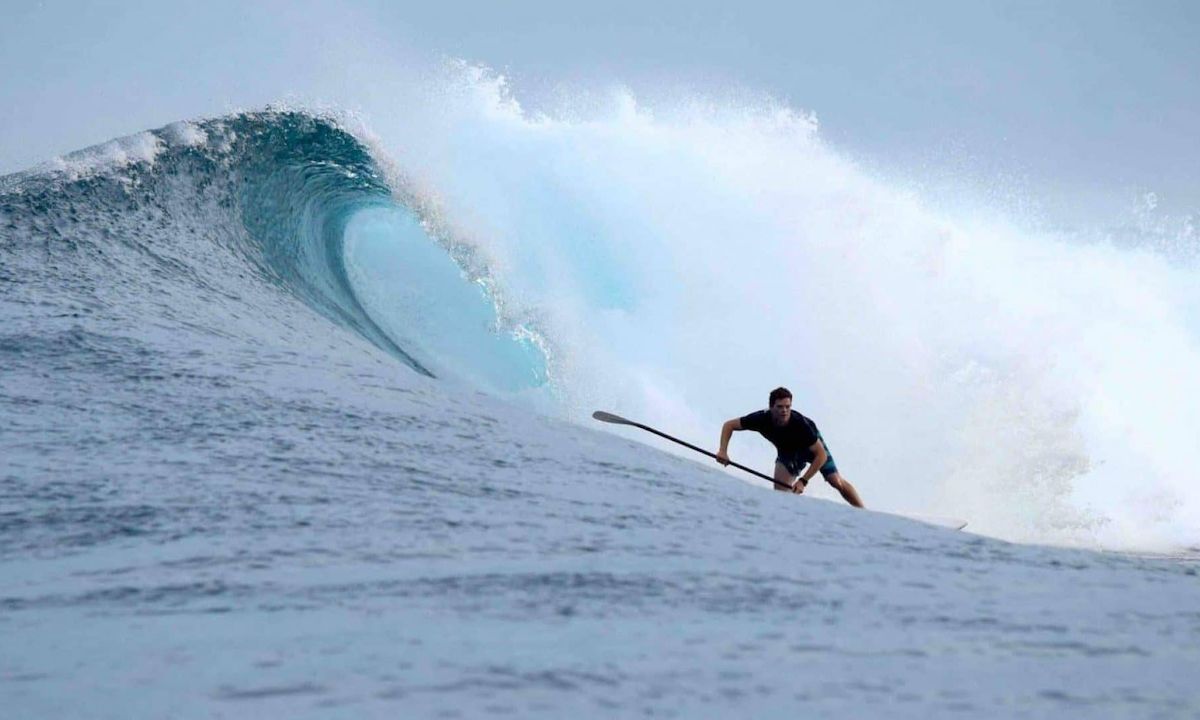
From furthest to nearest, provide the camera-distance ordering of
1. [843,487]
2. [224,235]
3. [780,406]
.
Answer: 1. [224,235]
2. [843,487]
3. [780,406]

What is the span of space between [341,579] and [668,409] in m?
13.7

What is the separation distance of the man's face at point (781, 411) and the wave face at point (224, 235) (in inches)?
113

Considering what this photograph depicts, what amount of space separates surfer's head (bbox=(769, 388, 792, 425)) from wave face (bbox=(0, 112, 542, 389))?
2.85 meters

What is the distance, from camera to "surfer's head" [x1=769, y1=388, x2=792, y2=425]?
6.27 meters

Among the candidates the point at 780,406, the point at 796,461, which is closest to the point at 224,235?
the point at 780,406

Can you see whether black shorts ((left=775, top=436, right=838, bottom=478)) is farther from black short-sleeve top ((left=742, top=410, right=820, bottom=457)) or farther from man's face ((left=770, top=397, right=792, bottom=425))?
man's face ((left=770, top=397, right=792, bottom=425))

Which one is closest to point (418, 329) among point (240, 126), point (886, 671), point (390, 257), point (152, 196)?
point (390, 257)

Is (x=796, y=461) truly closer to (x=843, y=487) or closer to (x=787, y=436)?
(x=787, y=436)

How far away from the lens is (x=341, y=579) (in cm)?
186

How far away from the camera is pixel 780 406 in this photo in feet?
20.6

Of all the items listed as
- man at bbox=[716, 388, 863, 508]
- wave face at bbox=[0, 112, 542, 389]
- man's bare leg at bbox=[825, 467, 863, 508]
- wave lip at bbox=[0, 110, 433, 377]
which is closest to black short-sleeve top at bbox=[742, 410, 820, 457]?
man at bbox=[716, 388, 863, 508]

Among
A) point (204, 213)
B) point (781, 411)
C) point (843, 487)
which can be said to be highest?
point (204, 213)

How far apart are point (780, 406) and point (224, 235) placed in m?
4.18

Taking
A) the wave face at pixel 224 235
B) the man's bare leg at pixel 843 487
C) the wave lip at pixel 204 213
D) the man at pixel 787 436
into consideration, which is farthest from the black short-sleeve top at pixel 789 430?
the wave face at pixel 224 235
